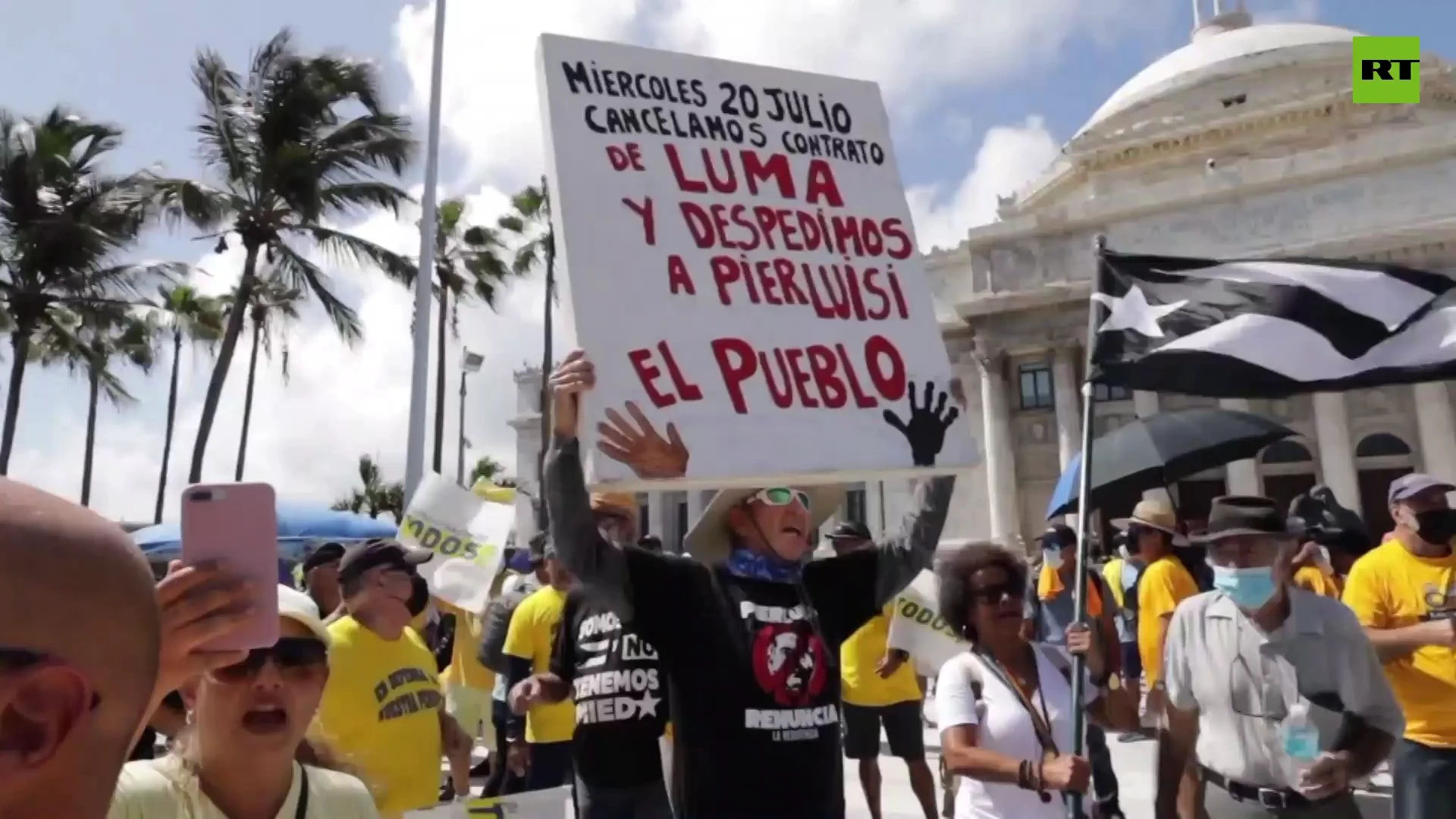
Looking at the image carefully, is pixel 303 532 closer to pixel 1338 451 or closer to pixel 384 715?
pixel 384 715

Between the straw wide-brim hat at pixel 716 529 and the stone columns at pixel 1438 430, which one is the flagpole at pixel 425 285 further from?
the stone columns at pixel 1438 430

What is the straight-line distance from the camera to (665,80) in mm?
3053

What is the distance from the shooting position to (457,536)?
7.07 m

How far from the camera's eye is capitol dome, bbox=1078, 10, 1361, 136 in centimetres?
4150

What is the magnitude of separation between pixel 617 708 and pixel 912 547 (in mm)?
1573

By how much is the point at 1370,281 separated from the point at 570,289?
11.3ft

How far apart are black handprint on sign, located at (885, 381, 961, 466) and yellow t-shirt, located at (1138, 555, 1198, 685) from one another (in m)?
3.58

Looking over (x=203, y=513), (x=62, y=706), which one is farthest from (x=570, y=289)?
(x=62, y=706)

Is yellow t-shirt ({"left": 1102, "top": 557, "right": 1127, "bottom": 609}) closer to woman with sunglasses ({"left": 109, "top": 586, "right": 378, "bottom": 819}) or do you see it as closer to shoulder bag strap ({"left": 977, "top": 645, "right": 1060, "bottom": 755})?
shoulder bag strap ({"left": 977, "top": 645, "right": 1060, "bottom": 755})

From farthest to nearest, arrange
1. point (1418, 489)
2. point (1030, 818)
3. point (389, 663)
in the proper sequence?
point (1418, 489), point (389, 663), point (1030, 818)

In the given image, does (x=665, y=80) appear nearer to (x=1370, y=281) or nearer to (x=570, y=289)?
(x=570, y=289)

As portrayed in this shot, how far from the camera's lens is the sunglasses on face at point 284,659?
7.19 ft

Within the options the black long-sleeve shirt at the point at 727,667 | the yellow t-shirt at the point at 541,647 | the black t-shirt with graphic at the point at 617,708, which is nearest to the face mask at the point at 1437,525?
the black long-sleeve shirt at the point at 727,667

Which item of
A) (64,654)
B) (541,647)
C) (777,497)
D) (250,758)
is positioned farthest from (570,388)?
(541,647)
